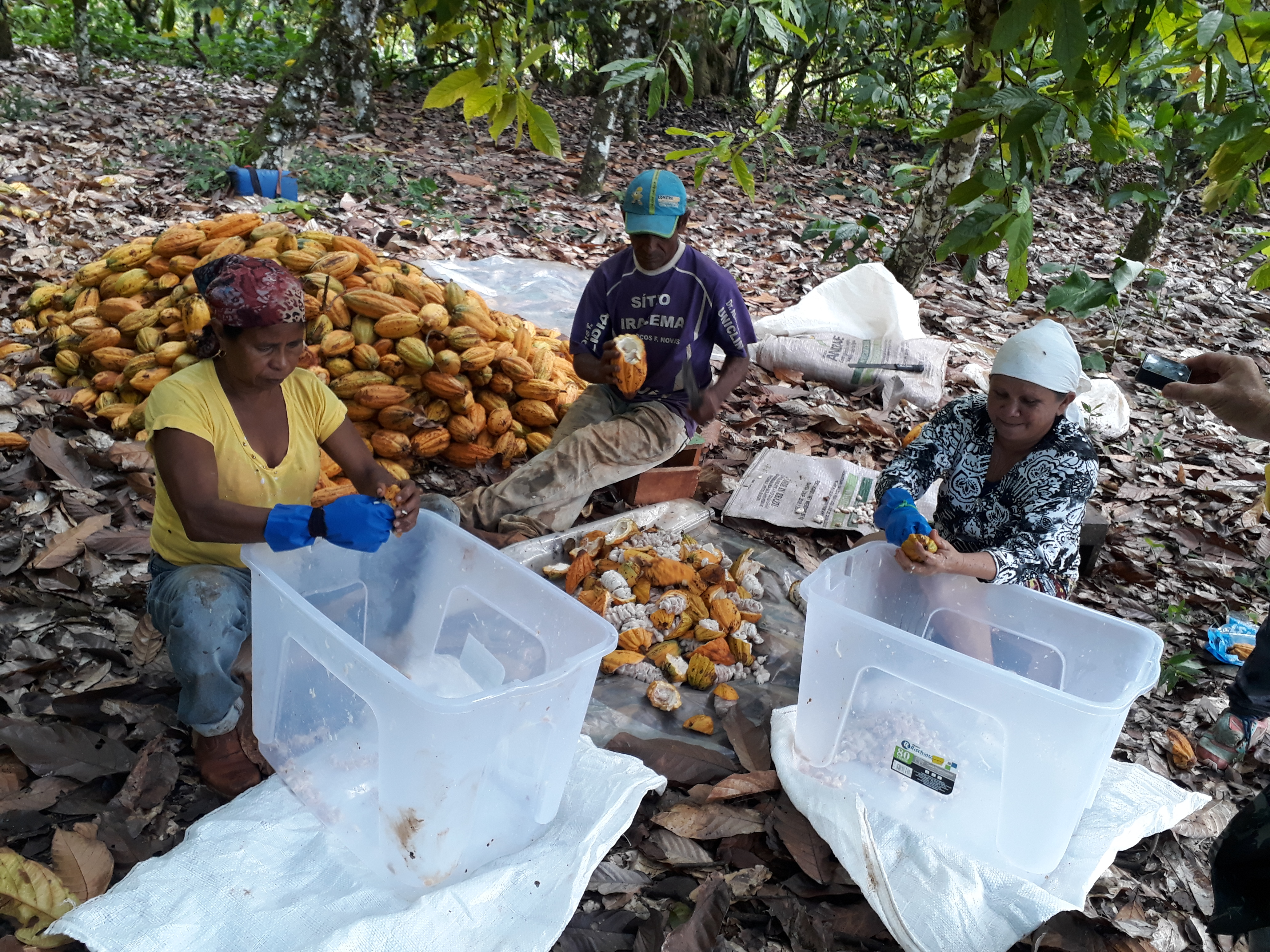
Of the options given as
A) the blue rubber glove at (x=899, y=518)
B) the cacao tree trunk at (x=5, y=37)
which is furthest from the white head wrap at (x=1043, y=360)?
the cacao tree trunk at (x=5, y=37)

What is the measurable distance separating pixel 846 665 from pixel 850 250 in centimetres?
413

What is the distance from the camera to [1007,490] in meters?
2.43

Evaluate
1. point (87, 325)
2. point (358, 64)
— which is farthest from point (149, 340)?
point (358, 64)

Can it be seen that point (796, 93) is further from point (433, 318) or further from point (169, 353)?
point (169, 353)

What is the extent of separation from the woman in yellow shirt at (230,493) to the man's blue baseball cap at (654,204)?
1.42 meters

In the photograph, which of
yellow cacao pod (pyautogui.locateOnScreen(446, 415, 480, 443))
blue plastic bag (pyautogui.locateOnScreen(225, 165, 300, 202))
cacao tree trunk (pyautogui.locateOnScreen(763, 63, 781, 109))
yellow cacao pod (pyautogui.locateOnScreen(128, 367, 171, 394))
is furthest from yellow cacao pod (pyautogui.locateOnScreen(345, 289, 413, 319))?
cacao tree trunk (pyautogui.locateOnScreen(763, 63, 781, 109))

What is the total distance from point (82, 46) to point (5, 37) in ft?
4.45

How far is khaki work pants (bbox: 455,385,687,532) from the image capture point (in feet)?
10.7

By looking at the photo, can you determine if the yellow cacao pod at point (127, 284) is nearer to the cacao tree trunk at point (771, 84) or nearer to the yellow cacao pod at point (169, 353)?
the yellow cacao pod at point (169, 353)

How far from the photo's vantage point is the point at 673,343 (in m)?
3.41

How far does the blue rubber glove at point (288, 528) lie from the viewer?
178 cm

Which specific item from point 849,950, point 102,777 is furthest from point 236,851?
point 849,950

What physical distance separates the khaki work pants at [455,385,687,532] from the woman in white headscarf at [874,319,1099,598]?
0.99 m

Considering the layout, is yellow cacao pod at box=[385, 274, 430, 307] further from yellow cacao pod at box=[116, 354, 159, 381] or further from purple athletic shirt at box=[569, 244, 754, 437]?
yellow cacao pod at box=[116, 354, 159, 381]
